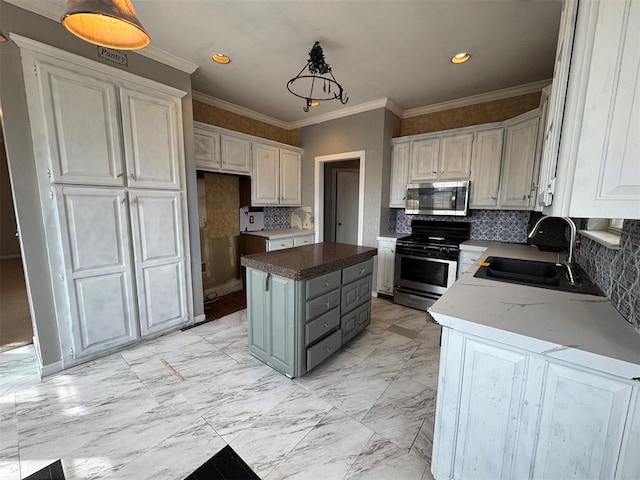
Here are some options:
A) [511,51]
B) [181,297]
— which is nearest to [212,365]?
[181,297]

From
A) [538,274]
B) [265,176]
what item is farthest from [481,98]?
[265,176]

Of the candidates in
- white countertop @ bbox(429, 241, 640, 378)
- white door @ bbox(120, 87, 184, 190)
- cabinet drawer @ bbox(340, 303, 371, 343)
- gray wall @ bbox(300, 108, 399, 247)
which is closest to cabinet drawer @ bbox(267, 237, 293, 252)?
gray wall @ bbox(300, 108, 399, 247)

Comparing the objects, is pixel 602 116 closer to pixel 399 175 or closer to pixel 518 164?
pixel 518 164

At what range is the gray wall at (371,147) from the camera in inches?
144

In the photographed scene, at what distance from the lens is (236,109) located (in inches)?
152

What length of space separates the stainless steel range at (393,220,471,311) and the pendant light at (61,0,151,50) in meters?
3.16

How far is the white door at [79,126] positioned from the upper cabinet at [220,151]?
0.98 metres

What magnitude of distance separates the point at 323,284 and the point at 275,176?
101 inches

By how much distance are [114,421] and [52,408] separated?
497 mm

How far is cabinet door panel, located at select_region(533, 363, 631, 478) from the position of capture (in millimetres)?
862

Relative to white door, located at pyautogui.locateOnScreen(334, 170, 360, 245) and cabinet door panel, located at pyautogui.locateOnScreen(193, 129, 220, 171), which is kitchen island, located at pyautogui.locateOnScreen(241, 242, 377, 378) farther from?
white door, located at pyautogui.locateOnScreen(334, 170, 360, 245)

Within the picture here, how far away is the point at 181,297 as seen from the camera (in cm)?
279

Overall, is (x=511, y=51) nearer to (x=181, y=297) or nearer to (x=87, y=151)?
(x=87, y=151)

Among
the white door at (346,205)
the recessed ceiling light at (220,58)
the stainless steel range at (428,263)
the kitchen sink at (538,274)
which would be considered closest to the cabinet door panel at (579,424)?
the kitchen sink at (538,274)
